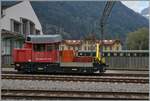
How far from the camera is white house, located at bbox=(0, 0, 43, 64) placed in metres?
33.3

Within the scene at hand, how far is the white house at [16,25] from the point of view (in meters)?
33.3

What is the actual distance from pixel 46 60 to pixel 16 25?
2463cm

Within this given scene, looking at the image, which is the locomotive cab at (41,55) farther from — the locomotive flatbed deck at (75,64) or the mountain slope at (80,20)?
the mountain slope at (80,20)

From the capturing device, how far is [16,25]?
42.5m

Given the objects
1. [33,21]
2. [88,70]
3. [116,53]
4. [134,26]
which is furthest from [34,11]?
[134,26]

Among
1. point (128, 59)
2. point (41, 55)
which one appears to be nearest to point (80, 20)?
point (128, 59)

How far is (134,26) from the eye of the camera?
97250mm

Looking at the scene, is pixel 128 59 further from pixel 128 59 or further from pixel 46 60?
pixel 46 60

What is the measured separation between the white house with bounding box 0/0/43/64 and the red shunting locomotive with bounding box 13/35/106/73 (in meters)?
8.65

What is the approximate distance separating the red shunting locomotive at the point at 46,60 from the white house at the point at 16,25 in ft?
28.4

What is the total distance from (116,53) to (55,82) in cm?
1741

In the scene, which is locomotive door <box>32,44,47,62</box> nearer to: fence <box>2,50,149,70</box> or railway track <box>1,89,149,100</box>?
railway track <box>1,89,149,100</box>

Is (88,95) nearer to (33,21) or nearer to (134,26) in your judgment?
(33,21)

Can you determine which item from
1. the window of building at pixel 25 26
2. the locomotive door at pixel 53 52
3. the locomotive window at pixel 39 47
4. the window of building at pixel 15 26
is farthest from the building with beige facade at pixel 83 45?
the window of building at pixel 15 26
